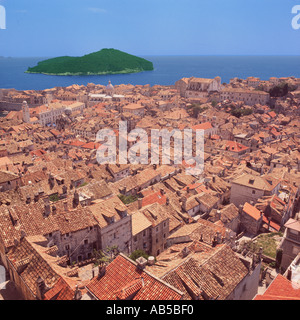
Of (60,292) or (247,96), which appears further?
(247,96)

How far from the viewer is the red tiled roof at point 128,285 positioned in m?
10.2

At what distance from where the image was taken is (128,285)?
1073cm

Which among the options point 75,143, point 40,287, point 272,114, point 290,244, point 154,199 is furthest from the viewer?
point 272,114

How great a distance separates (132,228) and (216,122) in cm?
5551

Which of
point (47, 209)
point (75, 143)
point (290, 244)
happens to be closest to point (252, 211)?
point (290, 244)

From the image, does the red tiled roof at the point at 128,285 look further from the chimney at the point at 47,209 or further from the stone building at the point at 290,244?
the stone building at the point at 290,244

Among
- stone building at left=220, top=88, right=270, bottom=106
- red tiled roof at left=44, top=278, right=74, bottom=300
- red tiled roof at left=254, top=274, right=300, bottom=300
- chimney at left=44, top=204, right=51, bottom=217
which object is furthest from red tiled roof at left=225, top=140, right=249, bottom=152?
red tiled roof at left=44, top=278, right=74, bottom=300

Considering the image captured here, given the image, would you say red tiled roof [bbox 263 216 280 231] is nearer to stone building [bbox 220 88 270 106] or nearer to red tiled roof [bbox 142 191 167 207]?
red tiled roof [bbox 142 191 167 207]

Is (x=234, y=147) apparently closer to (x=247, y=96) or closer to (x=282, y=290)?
(x=282, y=290)

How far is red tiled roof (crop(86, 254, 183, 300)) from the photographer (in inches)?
401

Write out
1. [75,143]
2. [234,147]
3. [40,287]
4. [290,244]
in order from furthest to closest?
[75,143], [234,147], [290,244], [40,287]

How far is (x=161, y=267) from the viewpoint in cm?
1367
